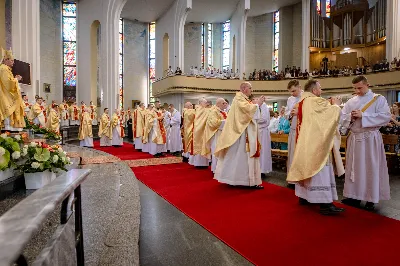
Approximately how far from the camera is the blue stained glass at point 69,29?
74.6 ft

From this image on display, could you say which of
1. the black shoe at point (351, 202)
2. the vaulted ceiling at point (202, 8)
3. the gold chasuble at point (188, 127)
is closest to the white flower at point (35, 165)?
the black shoe at point (351, 202)

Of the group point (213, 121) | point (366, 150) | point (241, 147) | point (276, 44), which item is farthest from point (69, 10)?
point (366, 150)

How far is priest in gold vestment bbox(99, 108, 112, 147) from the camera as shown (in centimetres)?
1434

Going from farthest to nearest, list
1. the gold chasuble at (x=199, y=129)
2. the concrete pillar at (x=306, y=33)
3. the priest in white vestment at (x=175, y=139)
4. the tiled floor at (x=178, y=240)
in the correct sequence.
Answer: the concrete pillar at (x=306, y=33) < the priest in white vestment at (x=175, y=139) < the gold chasuble at (x=199, y=129) < the tiled floor at (x=178, y=240)

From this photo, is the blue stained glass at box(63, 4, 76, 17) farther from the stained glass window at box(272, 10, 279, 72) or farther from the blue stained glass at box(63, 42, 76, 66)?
the stained glass window at box(272, 10, 279, 72)

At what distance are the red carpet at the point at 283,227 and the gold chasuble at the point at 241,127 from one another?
30.3 inches

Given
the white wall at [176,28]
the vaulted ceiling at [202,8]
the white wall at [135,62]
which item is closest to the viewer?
the white wall at [176,28]

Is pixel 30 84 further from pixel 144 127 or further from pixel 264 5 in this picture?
pixel 264 5

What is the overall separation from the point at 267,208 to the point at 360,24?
21.8 m

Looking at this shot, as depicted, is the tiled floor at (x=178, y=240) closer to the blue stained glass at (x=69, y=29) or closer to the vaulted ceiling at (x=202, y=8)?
the vaulted ceiling at (x=202, y=8)

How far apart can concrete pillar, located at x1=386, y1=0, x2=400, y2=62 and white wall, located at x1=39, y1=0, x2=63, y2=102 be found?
21.9 m

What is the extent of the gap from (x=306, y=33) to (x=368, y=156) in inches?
773

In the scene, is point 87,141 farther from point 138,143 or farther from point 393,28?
point 393,28

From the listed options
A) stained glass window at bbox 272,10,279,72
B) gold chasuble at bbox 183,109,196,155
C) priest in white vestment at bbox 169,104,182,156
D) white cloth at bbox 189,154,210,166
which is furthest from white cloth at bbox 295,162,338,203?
stained glass window at bbox 272,10,279,72
